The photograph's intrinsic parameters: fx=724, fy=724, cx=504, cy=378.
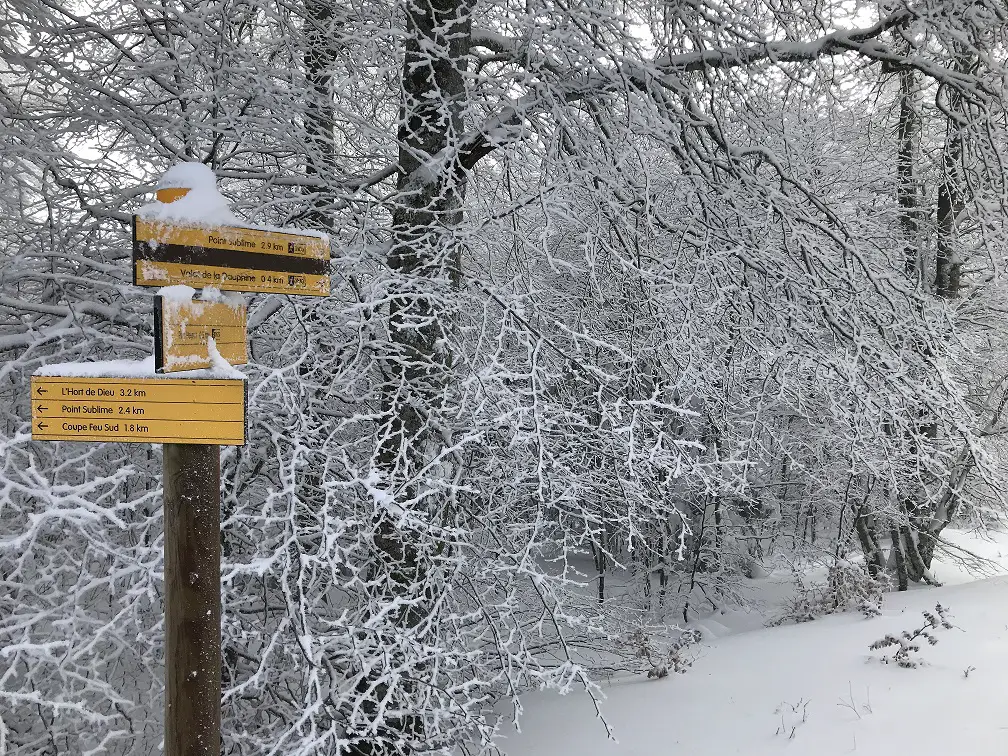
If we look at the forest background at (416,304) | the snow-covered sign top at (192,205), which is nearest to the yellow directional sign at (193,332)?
the snow-covered sign top at (192,205)

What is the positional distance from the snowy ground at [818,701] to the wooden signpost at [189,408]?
11.5 feet

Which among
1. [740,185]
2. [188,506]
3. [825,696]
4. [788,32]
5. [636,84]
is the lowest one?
[825,696]

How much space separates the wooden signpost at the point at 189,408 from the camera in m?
1.88

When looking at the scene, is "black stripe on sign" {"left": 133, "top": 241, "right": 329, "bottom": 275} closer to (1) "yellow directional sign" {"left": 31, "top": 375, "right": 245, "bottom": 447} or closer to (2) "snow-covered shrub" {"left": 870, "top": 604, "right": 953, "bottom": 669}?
(1) "yellow directional sign" {"left": 31, "top": 375, "right": 245, "bottom": 447}

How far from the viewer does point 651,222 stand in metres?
3.69

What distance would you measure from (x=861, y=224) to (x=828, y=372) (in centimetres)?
323

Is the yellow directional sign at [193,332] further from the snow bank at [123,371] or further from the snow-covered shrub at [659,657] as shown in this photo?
the snow-covered shrub at [659,657]

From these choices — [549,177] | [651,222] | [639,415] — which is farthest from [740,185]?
[639,415]

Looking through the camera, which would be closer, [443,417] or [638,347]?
[443,417]

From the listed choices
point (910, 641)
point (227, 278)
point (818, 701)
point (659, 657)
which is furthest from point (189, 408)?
point (659, 657)

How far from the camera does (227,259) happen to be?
6.64 ft

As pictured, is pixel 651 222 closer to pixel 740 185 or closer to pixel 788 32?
pixel 740 185

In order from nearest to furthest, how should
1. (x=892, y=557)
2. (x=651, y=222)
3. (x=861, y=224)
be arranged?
(x=651, y=222)
(x=861, y=224)
(x=892, y=557)

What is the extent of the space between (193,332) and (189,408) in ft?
0.67
